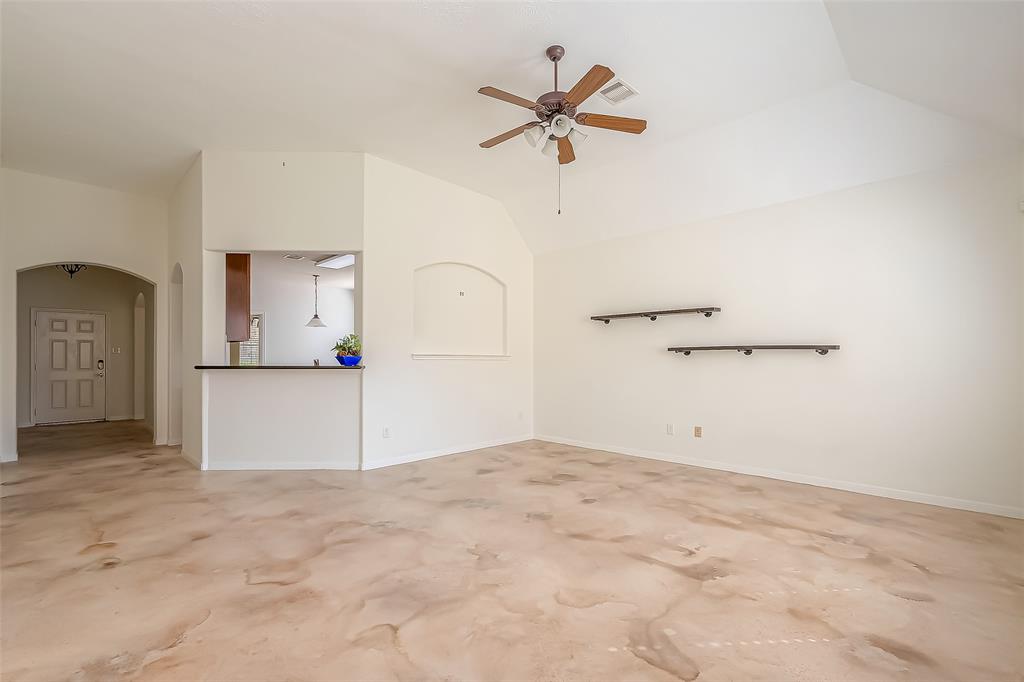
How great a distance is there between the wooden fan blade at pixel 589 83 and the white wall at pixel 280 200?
2823mm

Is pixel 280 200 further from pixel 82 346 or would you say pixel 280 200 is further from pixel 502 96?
pixel 82 346

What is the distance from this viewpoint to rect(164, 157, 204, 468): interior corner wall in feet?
17.8

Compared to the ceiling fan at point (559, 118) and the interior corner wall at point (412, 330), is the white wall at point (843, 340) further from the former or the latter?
the ceiling fan at point (559, 118)

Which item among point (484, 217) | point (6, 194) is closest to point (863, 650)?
point (484, 217)

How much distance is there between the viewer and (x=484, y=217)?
6.68 meters

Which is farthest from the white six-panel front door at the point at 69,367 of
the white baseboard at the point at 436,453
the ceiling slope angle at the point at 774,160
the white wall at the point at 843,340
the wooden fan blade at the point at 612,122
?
the wooden fan blade at the point at 612,122

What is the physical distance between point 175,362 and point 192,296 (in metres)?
1.67

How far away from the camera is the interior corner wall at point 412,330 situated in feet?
18.0

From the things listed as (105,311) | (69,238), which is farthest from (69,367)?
(69,238)

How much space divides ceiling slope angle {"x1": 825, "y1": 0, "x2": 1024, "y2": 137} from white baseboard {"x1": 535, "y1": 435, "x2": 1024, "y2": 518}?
107 inches

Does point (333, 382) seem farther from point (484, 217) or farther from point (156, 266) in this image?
point (156, 266)

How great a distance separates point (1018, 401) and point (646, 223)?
3.57m

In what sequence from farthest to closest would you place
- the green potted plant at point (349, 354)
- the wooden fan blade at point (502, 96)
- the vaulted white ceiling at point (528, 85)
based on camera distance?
the green potted plant at point (349, 354)
the wooden fan blade at point (502, 96)
the vaulted white ceiling at point (528, 85)

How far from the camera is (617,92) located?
3.89 m
